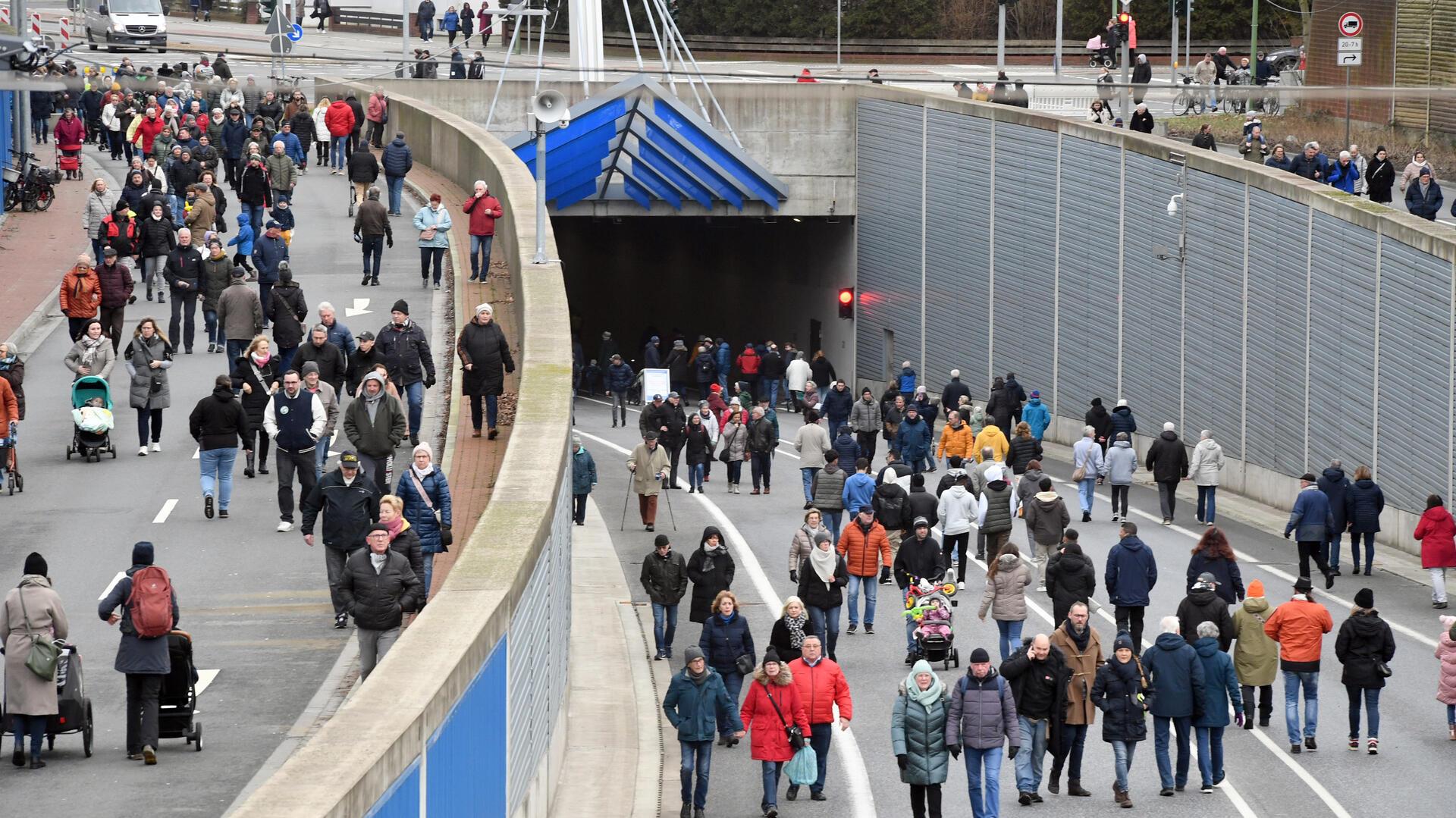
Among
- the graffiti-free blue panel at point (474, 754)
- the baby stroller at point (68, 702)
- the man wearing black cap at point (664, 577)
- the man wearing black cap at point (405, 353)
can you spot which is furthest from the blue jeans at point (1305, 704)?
the baby stroller at point (68, 702)

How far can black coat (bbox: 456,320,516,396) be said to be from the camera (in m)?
19.2

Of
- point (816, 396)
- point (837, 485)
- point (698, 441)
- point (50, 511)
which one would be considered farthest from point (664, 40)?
point (50, 511)

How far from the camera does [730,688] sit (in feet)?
58.3

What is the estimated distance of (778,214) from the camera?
164 ft

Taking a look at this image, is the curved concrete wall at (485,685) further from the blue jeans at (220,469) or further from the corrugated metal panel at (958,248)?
the corrugated metal panel at (958,248)

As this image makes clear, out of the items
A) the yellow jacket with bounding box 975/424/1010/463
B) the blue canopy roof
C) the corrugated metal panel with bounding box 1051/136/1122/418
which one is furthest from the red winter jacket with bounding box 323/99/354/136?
the yellow jacket with bounding box 975/424/1010/463

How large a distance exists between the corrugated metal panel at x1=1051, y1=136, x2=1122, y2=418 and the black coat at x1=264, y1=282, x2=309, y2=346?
717 inches

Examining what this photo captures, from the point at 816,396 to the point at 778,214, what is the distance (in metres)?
14.8

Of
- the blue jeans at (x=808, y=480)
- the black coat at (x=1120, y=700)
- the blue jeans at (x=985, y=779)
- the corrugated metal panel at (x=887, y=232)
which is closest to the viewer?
the blue jeans at (x=985, y=779)

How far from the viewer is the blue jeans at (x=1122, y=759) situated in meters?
15.4

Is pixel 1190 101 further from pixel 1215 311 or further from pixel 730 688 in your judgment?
pixel 730 688

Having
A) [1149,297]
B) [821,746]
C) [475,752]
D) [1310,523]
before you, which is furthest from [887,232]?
[475,752]

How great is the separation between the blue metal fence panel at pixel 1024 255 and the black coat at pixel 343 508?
25.0 meters

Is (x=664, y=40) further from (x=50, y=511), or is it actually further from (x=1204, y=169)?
(x=50, y=511)
